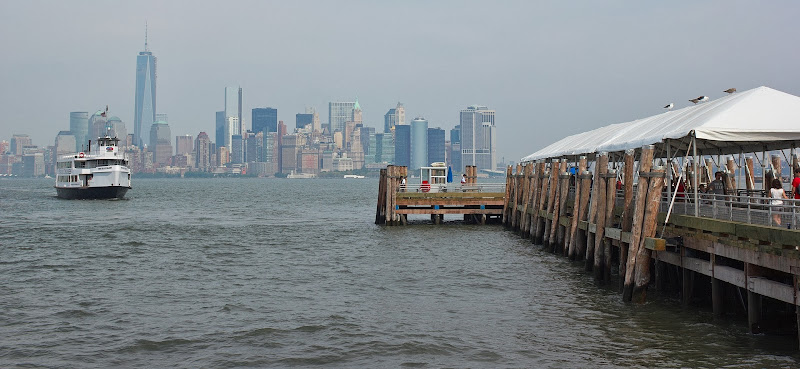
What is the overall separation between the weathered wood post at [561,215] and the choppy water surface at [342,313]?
0.79 m

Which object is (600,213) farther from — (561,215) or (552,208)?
(552,208)

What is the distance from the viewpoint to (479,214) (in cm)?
4872

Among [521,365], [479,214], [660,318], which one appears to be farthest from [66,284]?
[479,214]

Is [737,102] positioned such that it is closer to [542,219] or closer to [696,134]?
[696,134]

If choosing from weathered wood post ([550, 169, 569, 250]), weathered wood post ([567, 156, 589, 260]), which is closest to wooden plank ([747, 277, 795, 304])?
weathered wood post ([567, 156, 589, 260])

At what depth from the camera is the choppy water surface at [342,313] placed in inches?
620

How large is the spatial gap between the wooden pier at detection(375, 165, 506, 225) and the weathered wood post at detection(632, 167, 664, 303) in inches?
996

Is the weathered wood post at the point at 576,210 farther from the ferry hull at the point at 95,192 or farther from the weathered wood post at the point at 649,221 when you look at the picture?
the ferry hull at the point at 95,192

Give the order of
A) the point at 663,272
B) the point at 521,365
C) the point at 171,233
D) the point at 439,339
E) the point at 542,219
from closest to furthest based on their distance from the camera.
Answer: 1. the point at 521,365
2. the point at 439,339
3. the point at 663,272
4. the point at 542,219
5. the point at 171,233

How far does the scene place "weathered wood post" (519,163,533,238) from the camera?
3859 centimetres

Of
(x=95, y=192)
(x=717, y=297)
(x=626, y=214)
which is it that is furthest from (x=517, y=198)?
(x=95, y=192)

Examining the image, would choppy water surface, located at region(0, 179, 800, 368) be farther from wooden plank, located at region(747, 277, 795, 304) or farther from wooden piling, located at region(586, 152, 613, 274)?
wooden plank, located at region(747, 277, 795, 304)

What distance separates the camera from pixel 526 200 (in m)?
40.0

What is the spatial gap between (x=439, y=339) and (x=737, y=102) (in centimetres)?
1033
